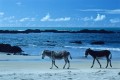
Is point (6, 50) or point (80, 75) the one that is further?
point (6, 50)

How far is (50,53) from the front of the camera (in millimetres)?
19188

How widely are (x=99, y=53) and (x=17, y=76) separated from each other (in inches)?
258

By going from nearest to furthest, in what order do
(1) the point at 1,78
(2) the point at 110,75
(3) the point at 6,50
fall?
(1) the point at 1,78
(2) the point at 110,75
(3) the point at 6,50

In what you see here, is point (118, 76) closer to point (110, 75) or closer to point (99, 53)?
point (110, 75)

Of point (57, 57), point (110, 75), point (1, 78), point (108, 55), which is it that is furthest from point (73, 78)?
point (108, 55)

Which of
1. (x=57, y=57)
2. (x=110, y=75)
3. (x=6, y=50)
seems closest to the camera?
(x=110, y=75)

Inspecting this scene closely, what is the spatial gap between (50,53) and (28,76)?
14.4 ft

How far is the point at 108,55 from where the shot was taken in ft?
66.9

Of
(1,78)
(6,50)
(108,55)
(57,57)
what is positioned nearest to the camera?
(1,78)

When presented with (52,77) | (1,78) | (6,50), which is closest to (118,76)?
(52,77)

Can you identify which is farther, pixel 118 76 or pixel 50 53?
pixel 50 53

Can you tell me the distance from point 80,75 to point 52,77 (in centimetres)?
138

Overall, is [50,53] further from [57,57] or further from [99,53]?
[99,53]

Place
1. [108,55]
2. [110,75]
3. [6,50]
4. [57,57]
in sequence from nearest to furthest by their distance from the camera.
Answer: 1. [110,75]
2. [57,57]
3. [108,55]
4. [6,50]
